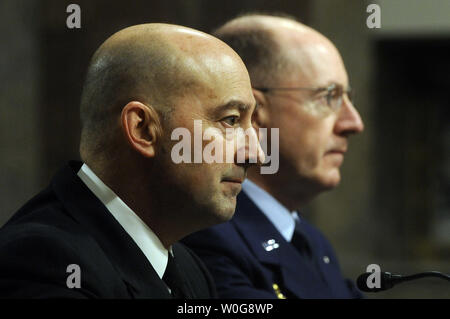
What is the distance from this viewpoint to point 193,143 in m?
1.44

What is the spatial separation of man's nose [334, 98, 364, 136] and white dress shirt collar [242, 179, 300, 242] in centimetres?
24

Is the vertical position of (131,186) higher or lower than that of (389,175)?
higher

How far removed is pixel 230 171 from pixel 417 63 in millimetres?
4004

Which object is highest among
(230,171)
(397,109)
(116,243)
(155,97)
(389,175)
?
(155,97)

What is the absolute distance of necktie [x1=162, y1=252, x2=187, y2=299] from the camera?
154 cm

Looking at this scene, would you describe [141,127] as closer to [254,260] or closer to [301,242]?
[254,260]

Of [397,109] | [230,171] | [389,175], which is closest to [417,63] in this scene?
[397,109]

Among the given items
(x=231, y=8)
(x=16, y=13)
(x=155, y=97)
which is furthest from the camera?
(x=16, y=13)

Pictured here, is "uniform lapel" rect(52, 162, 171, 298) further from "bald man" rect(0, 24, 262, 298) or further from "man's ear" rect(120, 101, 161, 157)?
"man's ear" rect(120, 101, 161, 157)

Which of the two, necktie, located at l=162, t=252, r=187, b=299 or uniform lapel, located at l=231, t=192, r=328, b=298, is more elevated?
necktie, located at l=162, t=252, r=187, b=299

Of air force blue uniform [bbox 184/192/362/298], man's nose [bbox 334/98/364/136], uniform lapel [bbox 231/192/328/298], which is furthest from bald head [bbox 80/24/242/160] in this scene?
man's nose [bbox 334/98/364/136]

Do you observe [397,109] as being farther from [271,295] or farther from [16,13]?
[271,295]

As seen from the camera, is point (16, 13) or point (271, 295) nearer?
point (271, 295)

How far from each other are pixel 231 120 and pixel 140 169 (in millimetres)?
171
